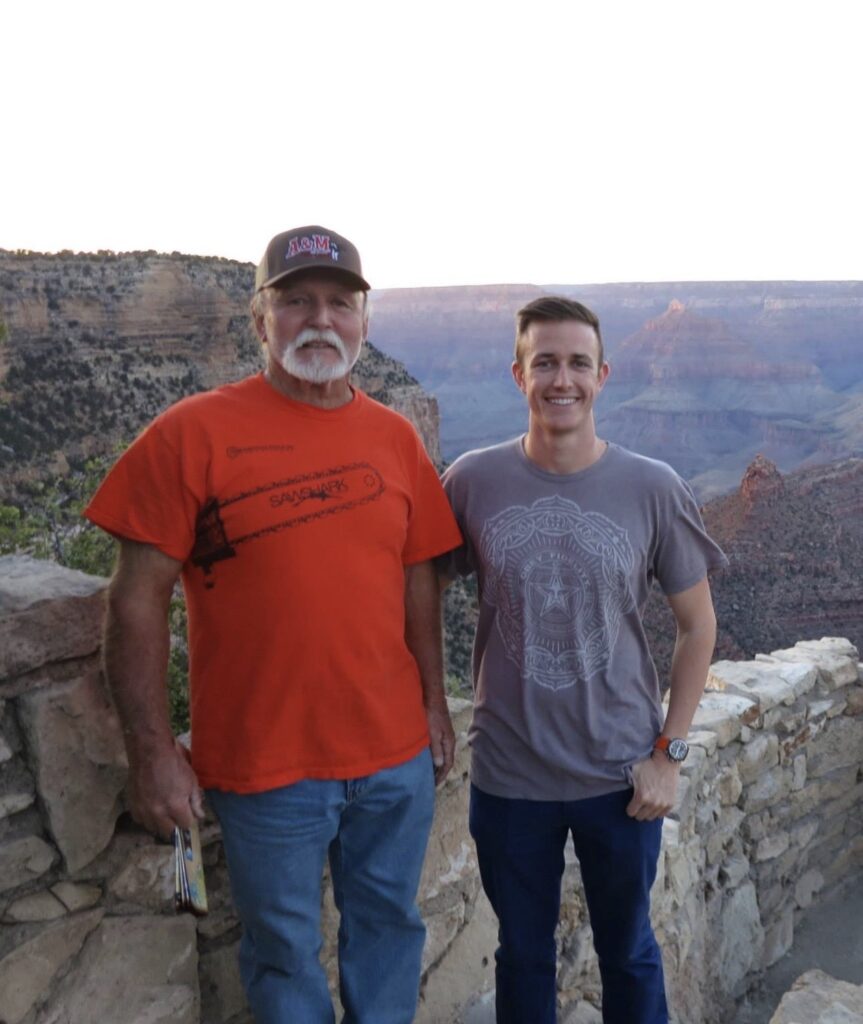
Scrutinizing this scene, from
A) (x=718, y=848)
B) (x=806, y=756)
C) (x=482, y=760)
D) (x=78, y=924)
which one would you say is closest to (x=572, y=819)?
(x=482, y=760)

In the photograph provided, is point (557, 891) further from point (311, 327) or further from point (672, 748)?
point (311, 327)

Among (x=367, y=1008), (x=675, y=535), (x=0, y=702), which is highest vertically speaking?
(x=675, y=535)

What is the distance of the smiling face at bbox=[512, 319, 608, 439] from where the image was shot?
231 cm

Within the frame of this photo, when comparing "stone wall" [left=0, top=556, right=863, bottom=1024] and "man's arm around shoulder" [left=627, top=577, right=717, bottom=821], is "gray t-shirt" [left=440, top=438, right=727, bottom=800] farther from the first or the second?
"stone wall" [left=0, top=556, right=863, bottom=1024]

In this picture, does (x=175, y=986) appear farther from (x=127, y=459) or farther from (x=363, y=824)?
(x=127, y=459)

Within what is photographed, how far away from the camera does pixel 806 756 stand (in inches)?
203

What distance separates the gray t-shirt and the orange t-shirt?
14.2 inches

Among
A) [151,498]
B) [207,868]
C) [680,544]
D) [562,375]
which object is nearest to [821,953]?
[680,544]

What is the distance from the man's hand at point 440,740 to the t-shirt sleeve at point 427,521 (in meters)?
0.40

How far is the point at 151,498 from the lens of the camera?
75.1 inches

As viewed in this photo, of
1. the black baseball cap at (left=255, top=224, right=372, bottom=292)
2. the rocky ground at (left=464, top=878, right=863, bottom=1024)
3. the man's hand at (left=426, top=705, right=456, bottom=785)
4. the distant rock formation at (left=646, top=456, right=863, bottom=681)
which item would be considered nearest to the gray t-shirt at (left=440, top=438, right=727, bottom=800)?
the man's hand at (left=426, top=705, right=456, bottom=785)

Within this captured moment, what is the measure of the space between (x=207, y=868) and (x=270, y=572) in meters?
0.87

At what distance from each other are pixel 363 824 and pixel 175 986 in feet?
2.13

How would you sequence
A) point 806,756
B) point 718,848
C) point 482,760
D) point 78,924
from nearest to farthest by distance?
point 78,924 → point 482,760 → point 718,848 → point 806,756
